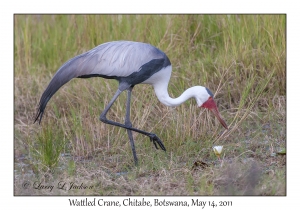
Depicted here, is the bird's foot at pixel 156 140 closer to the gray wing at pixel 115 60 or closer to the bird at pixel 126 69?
the bird at pixel 126 69

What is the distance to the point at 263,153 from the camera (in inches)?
253

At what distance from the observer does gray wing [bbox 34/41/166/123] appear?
630 cm

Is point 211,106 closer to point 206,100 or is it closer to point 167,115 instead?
point 206,100

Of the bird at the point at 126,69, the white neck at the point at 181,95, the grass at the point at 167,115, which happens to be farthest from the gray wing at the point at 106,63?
the grass at the point at 167,115

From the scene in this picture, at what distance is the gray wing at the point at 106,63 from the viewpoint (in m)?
6.30

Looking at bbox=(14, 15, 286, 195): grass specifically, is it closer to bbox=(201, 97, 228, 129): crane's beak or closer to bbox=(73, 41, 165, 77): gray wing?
bbox=(201, 97, 228, 129): crane's beak

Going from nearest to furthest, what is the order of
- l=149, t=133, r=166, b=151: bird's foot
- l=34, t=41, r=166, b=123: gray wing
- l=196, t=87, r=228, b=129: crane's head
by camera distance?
l=34, t=41, r=166, b=123: gray wing < l=196, t=87, r=228, b=129: crane's head < l=149, t=133, r=166, b=151: bird's foot

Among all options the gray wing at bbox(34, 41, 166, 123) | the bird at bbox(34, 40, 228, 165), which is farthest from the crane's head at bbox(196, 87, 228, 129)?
the gray wing at bbox(34, 41, 166, 123)

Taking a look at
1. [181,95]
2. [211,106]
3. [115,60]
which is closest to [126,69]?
[115,60]

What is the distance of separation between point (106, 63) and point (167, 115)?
1.02 metres

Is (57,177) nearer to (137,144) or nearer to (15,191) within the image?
(15,191)

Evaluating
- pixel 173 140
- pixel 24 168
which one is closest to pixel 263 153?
pixel 173 140

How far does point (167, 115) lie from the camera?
7.00 m

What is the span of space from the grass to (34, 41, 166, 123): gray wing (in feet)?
1.71
